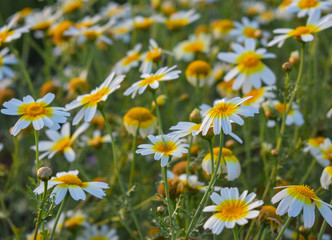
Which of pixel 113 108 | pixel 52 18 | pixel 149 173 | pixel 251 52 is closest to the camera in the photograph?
pixel 251 52

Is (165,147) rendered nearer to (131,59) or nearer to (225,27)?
(131,59)

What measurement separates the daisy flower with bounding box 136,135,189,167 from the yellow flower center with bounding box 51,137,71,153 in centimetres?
60

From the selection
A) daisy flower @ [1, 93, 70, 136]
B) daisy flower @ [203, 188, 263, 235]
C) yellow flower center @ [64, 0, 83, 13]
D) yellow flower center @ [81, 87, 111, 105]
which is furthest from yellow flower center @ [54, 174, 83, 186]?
yellow flower center @ [64, 0, 83, 13]

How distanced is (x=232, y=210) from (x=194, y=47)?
1.50 metres

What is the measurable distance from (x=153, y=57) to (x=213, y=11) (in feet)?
8.53

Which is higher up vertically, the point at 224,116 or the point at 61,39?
the point at 224,116

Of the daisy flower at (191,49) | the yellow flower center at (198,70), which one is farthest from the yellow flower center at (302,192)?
the daisy flower at (191,49)

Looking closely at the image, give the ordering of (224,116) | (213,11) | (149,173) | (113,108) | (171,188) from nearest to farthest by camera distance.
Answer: (224,116)
(171,188)
(149,173)
(113,108)
(213,11)

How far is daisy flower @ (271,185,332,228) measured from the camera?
3.85 feet

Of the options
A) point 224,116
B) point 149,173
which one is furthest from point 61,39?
point 224,116

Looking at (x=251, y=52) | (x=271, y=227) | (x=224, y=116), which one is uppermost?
(x=224, y=116)

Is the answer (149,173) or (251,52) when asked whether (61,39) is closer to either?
(149,173)

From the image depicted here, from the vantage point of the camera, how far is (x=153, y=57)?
1.84 m

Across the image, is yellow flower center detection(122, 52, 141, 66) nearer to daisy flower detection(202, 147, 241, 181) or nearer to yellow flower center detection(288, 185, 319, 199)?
daisy flower detection(202, 147, 241, 181)
